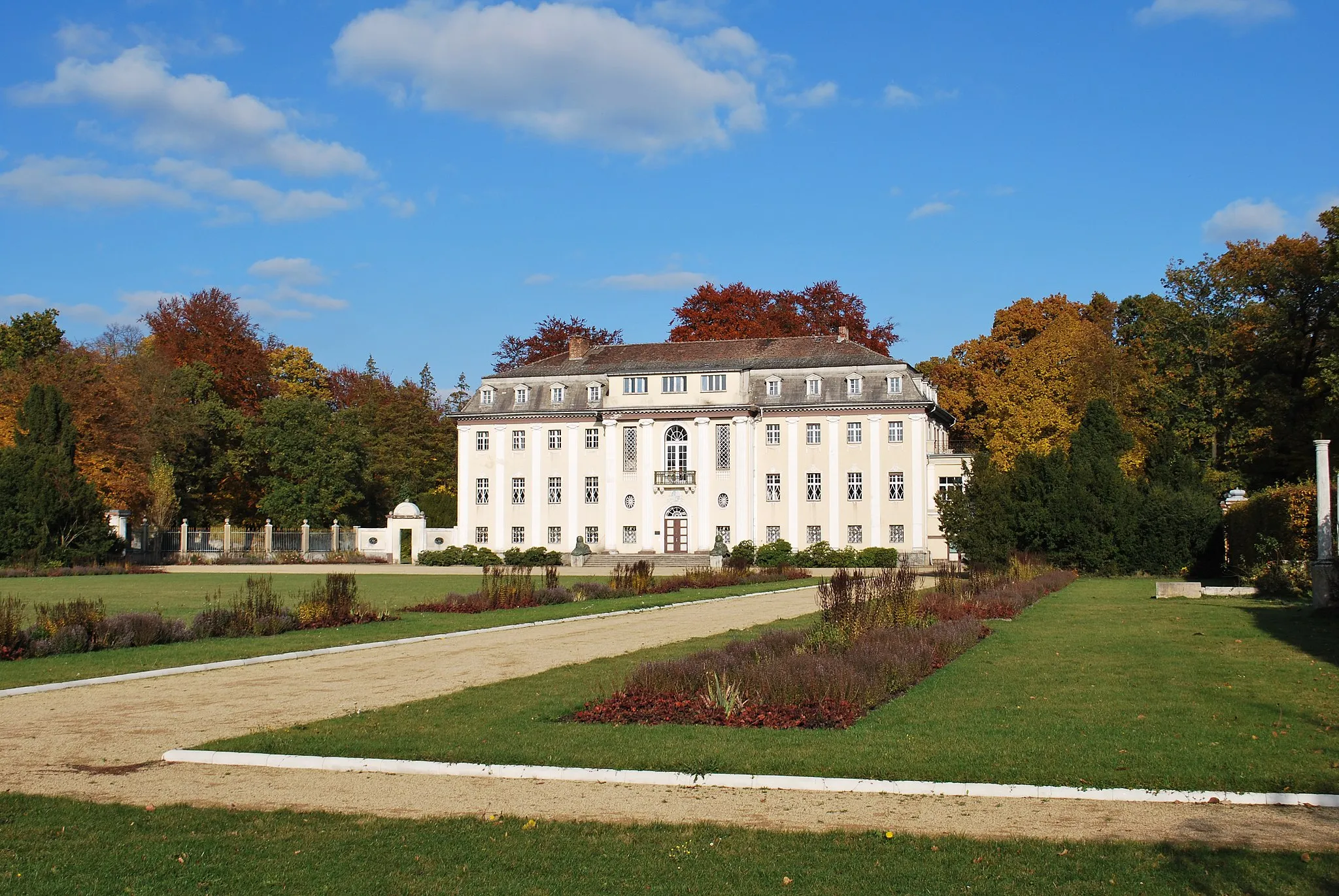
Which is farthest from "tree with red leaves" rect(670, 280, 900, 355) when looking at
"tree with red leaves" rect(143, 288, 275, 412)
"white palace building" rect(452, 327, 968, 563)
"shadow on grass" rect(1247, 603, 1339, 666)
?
"shadow on grass" rect(1247, 603, 1339, 666)

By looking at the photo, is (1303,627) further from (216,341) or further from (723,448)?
(216,341)

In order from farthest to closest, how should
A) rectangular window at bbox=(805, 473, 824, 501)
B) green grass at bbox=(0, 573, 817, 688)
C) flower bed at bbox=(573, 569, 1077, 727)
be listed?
rectangular window at bbox=(805, 473, 824, 501) → green grass at bbox=(0, 573, 817, 688) → flower bed at bbox=(573, 569, 1077, 727)

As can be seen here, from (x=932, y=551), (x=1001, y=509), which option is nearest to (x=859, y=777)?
(x=1001, y=509)

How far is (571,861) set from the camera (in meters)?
6.52

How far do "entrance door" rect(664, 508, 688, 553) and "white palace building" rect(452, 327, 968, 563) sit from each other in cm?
6

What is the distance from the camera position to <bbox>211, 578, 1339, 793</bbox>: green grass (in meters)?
8.64

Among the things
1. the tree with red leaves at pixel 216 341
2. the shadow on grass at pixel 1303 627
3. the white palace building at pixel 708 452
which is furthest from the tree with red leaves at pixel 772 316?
the shadow on grass at pixel 1303 627

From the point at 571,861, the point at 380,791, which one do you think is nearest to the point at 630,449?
the point at 380,791

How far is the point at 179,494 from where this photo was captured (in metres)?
65.4

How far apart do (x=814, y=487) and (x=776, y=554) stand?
5.62m

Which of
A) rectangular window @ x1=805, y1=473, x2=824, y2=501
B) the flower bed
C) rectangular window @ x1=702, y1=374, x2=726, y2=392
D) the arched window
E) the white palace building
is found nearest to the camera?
the flower bed

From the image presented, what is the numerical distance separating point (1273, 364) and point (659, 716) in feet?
147

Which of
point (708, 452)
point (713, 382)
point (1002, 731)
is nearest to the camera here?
point (1002, 731)

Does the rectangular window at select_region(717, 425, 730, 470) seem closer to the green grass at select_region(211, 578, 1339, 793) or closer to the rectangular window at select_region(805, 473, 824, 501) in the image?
the rectangular window at select_region(805, 473, 824, 501)
